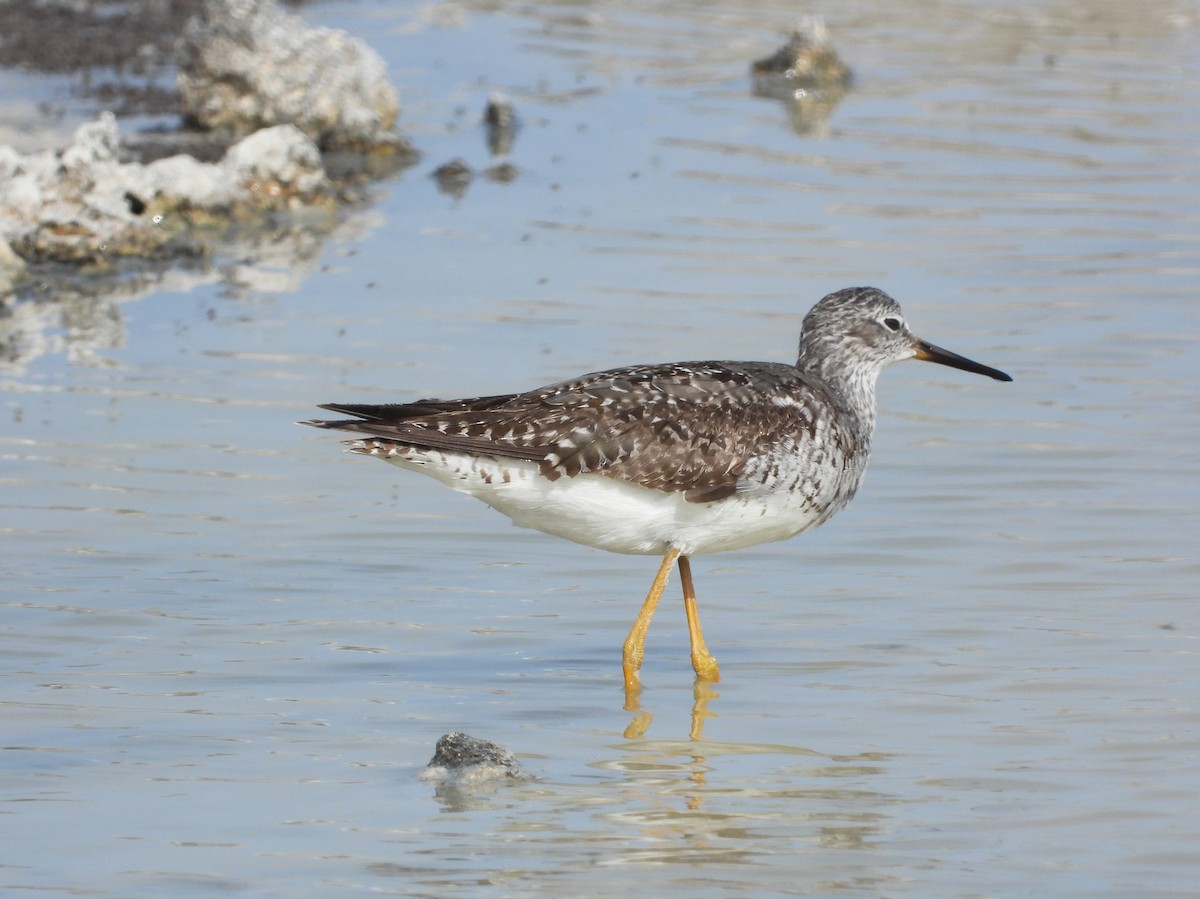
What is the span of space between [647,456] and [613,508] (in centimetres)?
27

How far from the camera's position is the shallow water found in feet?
21.7

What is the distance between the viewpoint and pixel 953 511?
10.1 m

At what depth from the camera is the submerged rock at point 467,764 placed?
690 cm

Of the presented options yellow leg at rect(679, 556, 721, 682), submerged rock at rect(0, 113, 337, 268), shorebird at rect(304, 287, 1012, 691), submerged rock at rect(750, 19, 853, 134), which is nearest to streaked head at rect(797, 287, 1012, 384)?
shorebird at rect(304, 287, 1012, 691)

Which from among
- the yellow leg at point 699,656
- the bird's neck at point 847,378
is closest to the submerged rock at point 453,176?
the bird's neck at point 847,378

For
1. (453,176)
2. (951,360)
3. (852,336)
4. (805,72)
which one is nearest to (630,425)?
(852,336)

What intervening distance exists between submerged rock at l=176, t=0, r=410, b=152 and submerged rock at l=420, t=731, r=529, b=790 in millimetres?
11979

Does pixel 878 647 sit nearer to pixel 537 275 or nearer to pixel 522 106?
pixel 537 275

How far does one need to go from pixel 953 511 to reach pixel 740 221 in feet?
19.7

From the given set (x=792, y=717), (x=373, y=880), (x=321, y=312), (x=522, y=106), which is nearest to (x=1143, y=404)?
(x=792, y=717)

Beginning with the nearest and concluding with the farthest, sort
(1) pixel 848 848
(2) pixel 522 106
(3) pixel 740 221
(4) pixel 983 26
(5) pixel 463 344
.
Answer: (1) pixel 848 848, (5) pixel 463 344, (3) pixel 740 221, (2) pixel 522 106, (4) pixel 983 26

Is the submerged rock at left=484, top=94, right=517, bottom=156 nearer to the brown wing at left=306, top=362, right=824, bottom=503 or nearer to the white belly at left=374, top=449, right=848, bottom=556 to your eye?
the brown wing at left=306, top=362, right=824, bottom=503

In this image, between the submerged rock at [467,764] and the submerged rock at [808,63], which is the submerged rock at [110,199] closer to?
the submerged rock at [808,63]

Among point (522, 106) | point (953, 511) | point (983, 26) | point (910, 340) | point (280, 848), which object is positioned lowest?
point (280, 848)
